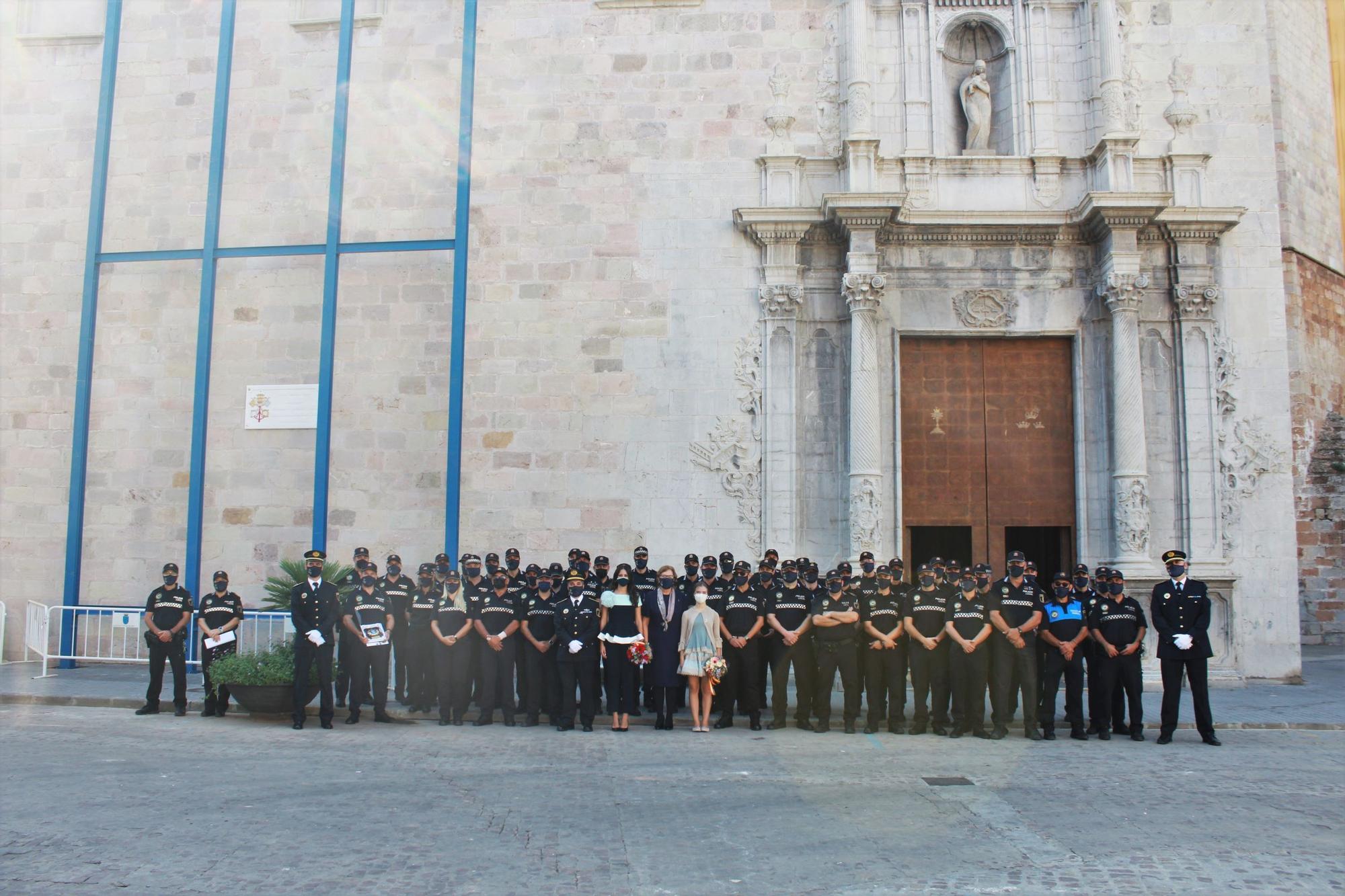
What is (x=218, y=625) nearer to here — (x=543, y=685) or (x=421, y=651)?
(x=421, y=651)

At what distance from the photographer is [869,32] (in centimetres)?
1645

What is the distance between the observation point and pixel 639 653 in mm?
11102

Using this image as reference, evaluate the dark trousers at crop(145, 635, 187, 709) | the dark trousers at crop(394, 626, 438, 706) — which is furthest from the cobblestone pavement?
the dark trousers at crop(145, 635, 187, 709)

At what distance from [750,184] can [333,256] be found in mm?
6714

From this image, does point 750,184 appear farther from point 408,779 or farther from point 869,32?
point 408,779

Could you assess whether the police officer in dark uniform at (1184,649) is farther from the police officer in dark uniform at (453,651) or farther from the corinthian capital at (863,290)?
the police officer in dark uniform at (453,651)

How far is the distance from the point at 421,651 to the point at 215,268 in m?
8.37

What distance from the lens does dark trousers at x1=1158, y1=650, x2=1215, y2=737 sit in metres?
10.6

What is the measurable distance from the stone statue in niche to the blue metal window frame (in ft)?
26.1

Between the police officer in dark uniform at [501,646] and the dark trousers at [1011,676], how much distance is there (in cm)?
518

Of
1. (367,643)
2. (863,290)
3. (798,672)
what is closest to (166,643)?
(367,643)

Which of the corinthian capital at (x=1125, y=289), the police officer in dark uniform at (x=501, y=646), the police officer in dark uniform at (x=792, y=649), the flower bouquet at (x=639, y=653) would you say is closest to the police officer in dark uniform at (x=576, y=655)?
the flower bouquet at (x=639, y=653)

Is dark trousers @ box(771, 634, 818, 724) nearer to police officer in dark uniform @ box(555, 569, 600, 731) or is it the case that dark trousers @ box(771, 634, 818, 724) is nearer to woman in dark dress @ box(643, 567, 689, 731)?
woman in dark dress @ box(643, 567, 689, 731)

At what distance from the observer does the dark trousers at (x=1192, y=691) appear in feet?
34.8
